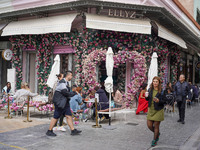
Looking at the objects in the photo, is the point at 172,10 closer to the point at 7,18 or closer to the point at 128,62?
the point at 128,62

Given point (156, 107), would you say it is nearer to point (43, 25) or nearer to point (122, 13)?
point (122, 13)

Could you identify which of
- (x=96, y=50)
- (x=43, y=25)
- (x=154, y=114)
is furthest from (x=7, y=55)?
(x=154, y=114)

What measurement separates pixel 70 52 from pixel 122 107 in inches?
194

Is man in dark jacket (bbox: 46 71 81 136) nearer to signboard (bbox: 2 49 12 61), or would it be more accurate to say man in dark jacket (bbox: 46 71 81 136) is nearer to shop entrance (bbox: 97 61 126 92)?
shop entrance (bbox: 97 61 126 92)

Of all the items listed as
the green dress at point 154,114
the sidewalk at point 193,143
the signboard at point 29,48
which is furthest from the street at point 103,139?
the signboard at point 29,48

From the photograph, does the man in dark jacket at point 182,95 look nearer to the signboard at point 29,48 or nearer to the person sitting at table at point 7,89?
the person sitting at table at point 7,89

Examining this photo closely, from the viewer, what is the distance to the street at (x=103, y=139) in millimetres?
5184

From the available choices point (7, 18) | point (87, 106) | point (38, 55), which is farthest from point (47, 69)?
point (87, 106)

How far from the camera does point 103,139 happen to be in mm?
5875

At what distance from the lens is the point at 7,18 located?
43.5 ft

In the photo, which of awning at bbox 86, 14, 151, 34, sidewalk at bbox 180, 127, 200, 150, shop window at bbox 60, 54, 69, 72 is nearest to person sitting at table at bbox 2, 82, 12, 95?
shop window at bbox 60, 54, 69, 72

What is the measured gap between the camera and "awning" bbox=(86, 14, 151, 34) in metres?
10.3

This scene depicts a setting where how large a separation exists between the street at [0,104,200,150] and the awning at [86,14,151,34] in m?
4.80

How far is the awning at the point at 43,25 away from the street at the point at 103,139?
4.98 m
